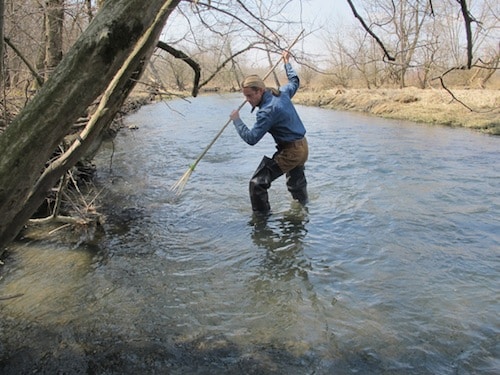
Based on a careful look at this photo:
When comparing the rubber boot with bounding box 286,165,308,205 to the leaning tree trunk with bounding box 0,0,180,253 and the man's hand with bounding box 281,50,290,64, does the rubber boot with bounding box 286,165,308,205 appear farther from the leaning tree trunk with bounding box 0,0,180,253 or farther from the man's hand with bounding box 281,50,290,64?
the leaning tree trunk with bounding box 0,0,180,253

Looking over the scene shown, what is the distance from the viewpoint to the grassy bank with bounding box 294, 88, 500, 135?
1691 cm

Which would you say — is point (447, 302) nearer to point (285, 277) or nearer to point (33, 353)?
point (285, 277)

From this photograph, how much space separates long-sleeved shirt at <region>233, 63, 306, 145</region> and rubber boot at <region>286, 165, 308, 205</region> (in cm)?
68

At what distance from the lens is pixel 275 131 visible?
620 cm

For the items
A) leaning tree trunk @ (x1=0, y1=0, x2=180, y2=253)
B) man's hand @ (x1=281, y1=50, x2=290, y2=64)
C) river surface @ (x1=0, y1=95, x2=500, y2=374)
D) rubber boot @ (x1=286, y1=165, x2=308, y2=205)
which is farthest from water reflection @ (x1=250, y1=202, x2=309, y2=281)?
leaning tree trunk @ (x1=0, y1=0, x2=180, y2=253)

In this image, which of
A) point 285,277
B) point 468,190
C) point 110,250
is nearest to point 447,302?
point 285,277

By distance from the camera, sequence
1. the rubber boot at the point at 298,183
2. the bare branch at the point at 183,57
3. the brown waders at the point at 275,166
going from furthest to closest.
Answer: the rubber boot at the point at 298,183 → the brown waders at the point at 275,166 → the bare branch at the point at 183,57

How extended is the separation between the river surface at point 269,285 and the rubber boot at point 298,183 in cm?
22

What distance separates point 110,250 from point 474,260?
4.49 metres

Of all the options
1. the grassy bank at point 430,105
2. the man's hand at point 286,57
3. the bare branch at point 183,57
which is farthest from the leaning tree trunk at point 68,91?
the grassy bank at point 430,105

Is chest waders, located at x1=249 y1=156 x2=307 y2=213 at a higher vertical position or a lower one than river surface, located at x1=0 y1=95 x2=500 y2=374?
higher

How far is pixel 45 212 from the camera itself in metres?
6.68

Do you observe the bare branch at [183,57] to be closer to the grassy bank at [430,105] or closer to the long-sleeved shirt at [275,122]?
the long-sleeved shirt at [275,122]

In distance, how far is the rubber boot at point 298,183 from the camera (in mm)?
6751
